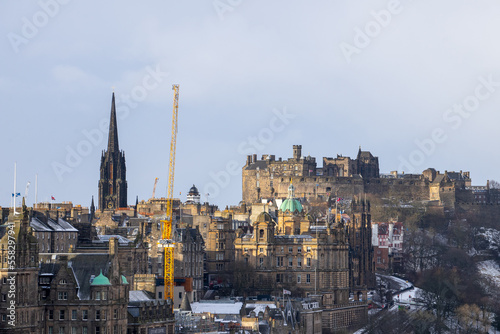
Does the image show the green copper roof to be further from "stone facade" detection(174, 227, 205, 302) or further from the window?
the window

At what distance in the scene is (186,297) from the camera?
164m

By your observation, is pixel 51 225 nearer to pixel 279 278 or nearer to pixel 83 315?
pixel 83 315

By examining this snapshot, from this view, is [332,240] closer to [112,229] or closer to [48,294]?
[112,229]

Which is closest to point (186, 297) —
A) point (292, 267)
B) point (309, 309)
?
point (309, 309)

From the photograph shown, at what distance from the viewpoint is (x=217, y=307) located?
16925 cm

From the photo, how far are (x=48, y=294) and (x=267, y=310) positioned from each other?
120 ft

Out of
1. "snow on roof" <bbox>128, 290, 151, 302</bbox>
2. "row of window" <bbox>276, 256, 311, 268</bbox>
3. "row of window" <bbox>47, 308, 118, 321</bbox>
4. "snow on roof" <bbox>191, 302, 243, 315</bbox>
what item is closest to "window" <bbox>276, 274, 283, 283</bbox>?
"row of window" <bbox>276, 256, 311, 268</bbox>

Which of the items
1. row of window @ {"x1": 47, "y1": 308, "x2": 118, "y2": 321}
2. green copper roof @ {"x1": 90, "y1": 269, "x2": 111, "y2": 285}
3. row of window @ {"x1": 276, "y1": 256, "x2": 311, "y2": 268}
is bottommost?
row of window @ {"x1": 47, "y1": 308, "x2": 118, "y2": 321}

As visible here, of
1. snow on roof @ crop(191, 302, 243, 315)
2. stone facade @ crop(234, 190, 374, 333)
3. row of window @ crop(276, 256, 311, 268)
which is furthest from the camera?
row of window @ crop(276, 256, 311, 268)

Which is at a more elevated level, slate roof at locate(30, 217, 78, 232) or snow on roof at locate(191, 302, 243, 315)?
slate roof at locate(30, 217, 78, 232)

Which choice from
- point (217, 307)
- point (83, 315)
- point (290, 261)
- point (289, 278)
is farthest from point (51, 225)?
point (290, 261)

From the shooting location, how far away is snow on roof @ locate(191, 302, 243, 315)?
16725 cm

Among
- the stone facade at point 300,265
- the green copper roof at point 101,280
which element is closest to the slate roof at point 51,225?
the green copper roof at point 101,280

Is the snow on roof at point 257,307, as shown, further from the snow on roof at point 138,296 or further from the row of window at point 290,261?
the row of window at point 290,261
